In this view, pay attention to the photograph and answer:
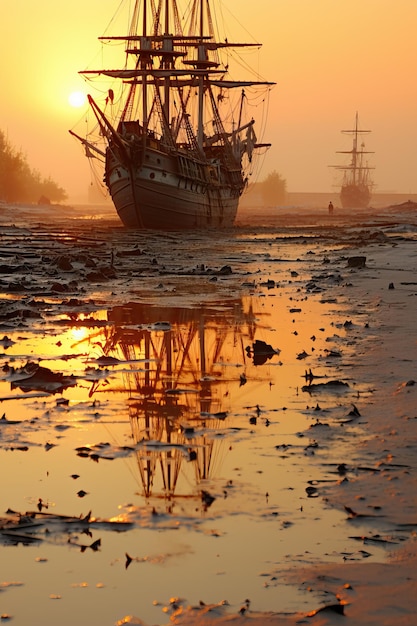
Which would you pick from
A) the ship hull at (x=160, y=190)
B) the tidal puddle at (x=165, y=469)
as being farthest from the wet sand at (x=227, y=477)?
the ship hull at (x=160, y=190)

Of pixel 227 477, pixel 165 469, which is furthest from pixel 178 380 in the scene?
pixel 227 477

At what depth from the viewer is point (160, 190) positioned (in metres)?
52.7

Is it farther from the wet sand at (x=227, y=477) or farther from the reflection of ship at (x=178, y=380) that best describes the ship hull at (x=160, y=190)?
the wet sand at (x=227, y=477)

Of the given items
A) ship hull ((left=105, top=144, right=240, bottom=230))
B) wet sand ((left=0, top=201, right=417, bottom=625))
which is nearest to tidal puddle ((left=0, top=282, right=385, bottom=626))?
wet sand ((left=0, top=201, right=417, bottom=625))

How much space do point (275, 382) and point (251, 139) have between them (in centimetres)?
6324

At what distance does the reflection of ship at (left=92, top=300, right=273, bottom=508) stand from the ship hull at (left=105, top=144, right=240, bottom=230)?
123ft

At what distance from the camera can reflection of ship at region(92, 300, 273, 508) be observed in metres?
6.02

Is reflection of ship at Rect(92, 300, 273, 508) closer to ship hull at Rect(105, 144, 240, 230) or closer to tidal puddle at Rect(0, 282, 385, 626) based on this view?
tidal puddle at Rect(0, 282, 385, 626)

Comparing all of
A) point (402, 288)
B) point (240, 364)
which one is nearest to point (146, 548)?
point (240, 364)

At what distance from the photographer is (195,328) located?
488 inches

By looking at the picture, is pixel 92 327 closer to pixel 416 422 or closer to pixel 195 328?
pixel 195 328

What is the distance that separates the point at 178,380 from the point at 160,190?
146 feet

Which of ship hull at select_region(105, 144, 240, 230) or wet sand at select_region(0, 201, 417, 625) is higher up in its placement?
ship hull at select_region(105, 144, 240, 230)

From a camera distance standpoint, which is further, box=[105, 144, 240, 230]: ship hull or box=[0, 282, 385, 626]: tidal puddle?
box=[105, 144, 240, 230]: ship hull
